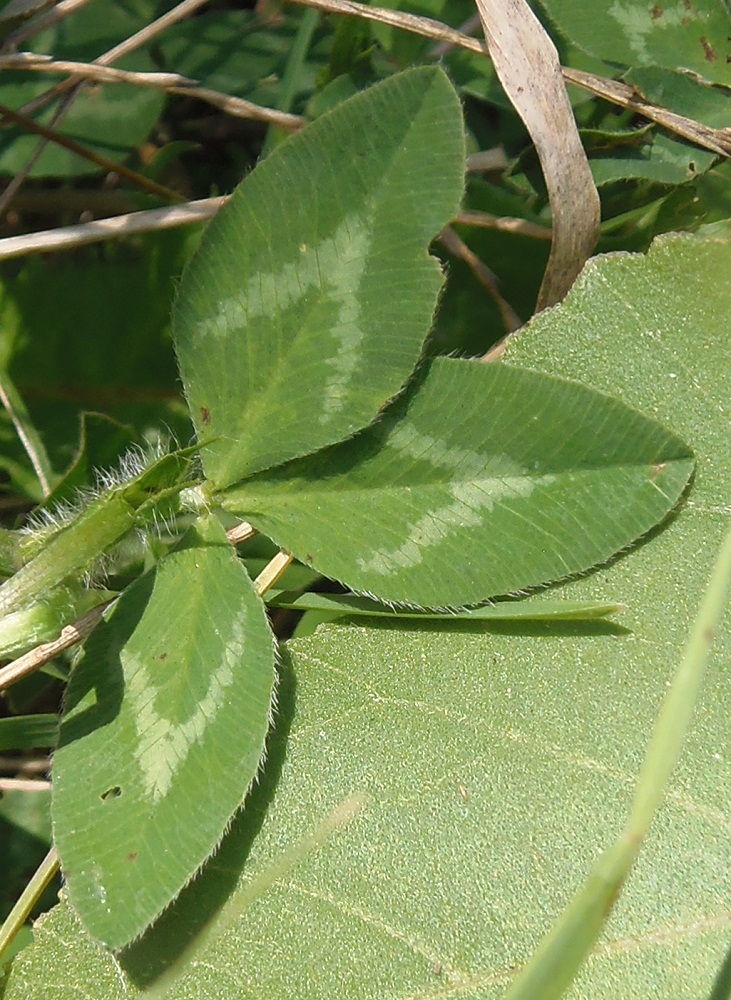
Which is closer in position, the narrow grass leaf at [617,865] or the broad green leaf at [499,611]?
the narrow grass leaf at [617,865]

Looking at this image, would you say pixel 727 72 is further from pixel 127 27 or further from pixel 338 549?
pixel 127 27

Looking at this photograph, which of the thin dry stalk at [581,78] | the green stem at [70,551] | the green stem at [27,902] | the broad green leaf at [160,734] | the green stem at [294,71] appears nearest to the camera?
the broad green leaf at [160,734]

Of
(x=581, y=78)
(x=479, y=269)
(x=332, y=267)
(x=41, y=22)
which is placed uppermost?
(x=41, y=22)

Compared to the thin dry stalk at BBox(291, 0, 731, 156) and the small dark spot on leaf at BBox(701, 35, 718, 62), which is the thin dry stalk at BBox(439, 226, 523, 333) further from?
the small dark spot on leaf at BBox(701, 35, 718, 62)

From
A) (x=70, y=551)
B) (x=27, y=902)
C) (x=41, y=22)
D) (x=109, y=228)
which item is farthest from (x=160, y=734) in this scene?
(x=41, y=22)

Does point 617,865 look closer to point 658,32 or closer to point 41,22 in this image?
point 658,32

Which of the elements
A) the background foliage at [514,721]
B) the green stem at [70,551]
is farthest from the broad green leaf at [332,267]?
the green stem at [70,551]

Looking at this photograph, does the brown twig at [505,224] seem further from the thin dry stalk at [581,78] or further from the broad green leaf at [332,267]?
the broad green leaf at [332,267]

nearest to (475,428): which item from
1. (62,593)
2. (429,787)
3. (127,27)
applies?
(429,787)
